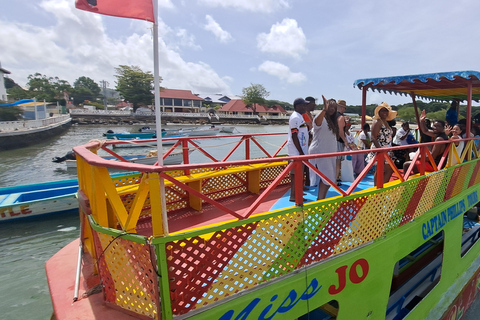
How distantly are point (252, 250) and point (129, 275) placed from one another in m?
0.95

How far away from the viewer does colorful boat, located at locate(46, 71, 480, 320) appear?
198 cm

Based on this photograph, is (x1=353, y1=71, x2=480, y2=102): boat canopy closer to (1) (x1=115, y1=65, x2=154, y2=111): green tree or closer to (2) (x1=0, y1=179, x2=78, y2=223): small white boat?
(2) (x1=0, y1=179, x2=78, y2=223): small white boat

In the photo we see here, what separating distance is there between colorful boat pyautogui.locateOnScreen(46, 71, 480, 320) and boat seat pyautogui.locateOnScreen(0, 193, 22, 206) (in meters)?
8.20

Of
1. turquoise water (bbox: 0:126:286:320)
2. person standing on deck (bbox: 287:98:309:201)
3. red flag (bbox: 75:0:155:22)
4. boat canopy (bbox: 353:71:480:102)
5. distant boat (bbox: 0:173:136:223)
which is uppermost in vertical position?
red flag (bbox: 75:0:155:22)

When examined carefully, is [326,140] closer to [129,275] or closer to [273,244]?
[273,244]

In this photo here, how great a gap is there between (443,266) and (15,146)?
113 ft

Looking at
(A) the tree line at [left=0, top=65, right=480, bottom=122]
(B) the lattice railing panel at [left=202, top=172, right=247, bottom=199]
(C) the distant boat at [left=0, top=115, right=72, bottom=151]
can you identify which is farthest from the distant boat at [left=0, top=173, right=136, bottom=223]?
(A) the tree line at [left=0, top=65, right=480, bottom=122]

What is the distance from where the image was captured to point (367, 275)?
307cm

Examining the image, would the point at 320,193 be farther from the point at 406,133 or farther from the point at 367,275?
the point at 406,133

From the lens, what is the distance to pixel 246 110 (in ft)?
275

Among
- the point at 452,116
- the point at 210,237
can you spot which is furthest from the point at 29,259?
the point at 452,116

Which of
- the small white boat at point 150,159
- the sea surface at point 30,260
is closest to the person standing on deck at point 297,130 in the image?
the sea surface at point 30,260

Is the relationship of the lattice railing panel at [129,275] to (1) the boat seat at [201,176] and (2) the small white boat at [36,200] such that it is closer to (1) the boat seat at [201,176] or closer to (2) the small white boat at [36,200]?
(1) the boat seat at [201,176]

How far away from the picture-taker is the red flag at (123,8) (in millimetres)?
2020
